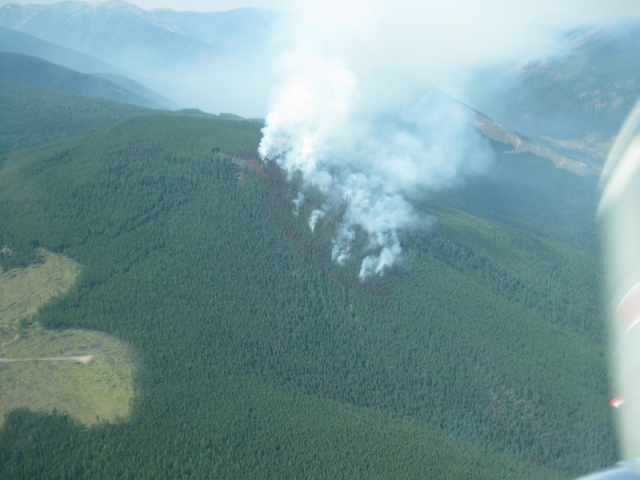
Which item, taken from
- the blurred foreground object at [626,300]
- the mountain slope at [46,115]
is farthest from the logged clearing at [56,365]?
the mountain slope at [46,115]

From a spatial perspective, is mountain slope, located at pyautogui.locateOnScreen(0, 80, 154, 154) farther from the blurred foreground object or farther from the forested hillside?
the blurred foreground object

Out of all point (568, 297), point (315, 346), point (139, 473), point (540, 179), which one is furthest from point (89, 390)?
point (540, 179)

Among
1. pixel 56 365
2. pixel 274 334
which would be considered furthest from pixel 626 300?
pixel 56 365

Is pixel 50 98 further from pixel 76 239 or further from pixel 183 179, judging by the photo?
A: pixel 76 239

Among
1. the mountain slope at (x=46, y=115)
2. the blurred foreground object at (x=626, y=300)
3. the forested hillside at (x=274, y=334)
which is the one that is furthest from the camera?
the mountain slope at (x=46, y=115)

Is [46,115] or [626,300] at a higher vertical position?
[46,115]

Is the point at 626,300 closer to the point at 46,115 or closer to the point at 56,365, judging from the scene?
the point at 56,365

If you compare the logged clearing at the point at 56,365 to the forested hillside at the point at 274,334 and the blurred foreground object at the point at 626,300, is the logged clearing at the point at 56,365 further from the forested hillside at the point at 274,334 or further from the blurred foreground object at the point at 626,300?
the blurred foreground object at the point at 626,300
